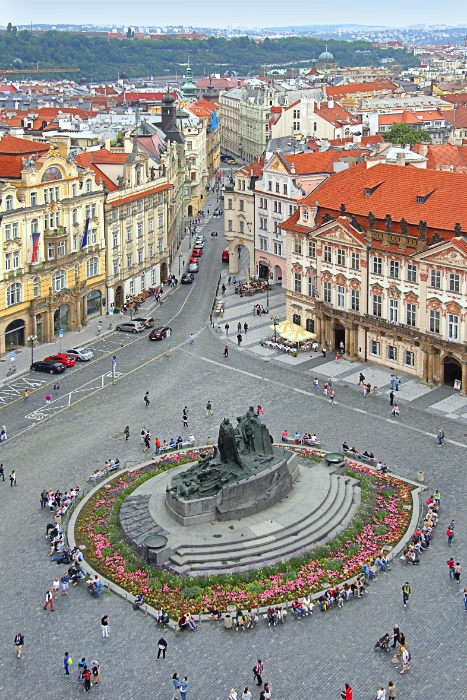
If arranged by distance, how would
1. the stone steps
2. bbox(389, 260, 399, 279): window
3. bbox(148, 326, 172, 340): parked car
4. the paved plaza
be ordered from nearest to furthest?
the paved plaza < the stone steps < bbox(389, 260, 399, 279): window < bbox(148, 326, 172, 340): parked car

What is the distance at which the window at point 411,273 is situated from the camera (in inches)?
3546

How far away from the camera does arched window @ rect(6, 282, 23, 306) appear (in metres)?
99.6

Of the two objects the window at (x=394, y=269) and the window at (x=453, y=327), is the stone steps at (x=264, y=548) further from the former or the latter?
the window at (x=394, y=269)

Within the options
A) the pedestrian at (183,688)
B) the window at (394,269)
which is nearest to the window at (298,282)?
the window at (394,269)

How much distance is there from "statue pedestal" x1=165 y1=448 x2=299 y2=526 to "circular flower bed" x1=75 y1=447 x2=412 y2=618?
3761 mm

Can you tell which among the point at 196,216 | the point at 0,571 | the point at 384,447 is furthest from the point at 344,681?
the point at 196,216

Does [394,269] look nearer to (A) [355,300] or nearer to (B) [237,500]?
(A) [355,300]

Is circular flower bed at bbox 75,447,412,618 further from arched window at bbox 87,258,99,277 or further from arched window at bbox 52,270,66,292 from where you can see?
arched window at bbox 87,258,99,277

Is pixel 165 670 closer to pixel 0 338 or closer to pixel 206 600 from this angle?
pixel 206 600

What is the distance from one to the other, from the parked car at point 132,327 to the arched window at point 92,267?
21.9 feet

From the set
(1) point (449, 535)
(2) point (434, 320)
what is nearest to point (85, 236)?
(2) point (434, 320)

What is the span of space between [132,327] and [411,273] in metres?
31.8

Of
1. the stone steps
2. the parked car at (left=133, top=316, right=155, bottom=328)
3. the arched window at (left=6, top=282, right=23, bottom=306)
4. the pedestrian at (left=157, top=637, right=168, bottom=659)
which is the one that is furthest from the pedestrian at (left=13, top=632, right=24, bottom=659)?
the parked car at (left=133, top=316, right=155, bottom=328)

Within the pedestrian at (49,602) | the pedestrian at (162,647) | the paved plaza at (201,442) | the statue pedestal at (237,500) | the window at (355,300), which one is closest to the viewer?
the paved plaza at (201,442)
